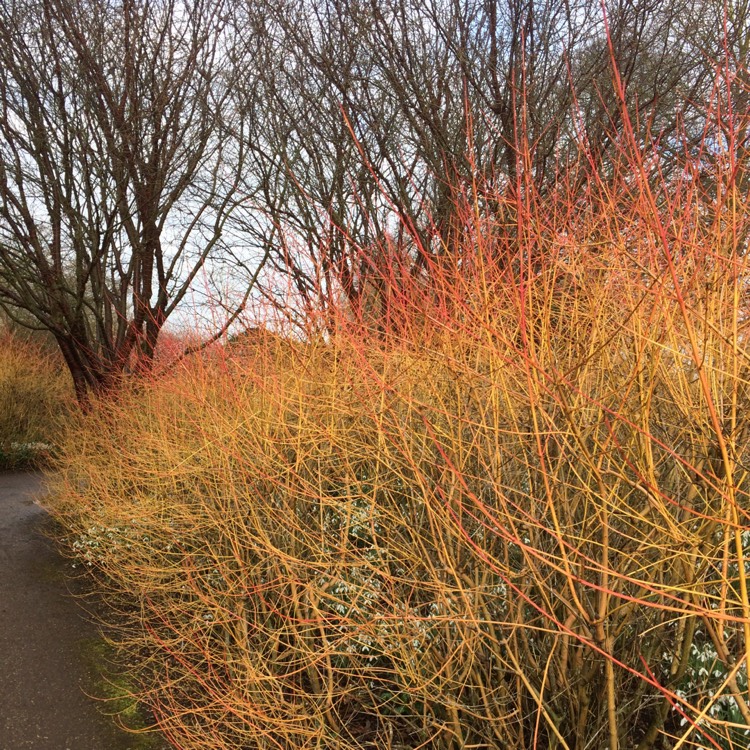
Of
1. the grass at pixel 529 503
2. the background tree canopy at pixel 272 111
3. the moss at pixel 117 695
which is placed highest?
the background tree canopy at pixel 272 111

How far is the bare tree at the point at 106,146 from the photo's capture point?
28.9 feet

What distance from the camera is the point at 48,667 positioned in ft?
14.3

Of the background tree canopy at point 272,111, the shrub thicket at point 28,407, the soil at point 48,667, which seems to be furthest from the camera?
the shrub thicket at point 28,407

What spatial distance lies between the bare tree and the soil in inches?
151

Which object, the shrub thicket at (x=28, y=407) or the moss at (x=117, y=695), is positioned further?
the shrub thicket at (x=28, y=407)

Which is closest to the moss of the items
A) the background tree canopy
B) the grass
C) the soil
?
the soil

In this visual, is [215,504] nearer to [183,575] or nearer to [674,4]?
[183,575]

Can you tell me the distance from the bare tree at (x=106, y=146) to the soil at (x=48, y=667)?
3848 mm

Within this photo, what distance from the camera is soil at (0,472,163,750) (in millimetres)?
3637

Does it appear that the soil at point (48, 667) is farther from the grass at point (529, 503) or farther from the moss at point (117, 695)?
the grass at point (529, 503)

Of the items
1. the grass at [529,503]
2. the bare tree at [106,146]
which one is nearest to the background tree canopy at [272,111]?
the bare tree at [106,146]

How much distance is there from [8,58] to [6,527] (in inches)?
255

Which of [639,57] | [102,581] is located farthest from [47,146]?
[639,57]

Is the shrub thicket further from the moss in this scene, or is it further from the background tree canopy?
the moss
